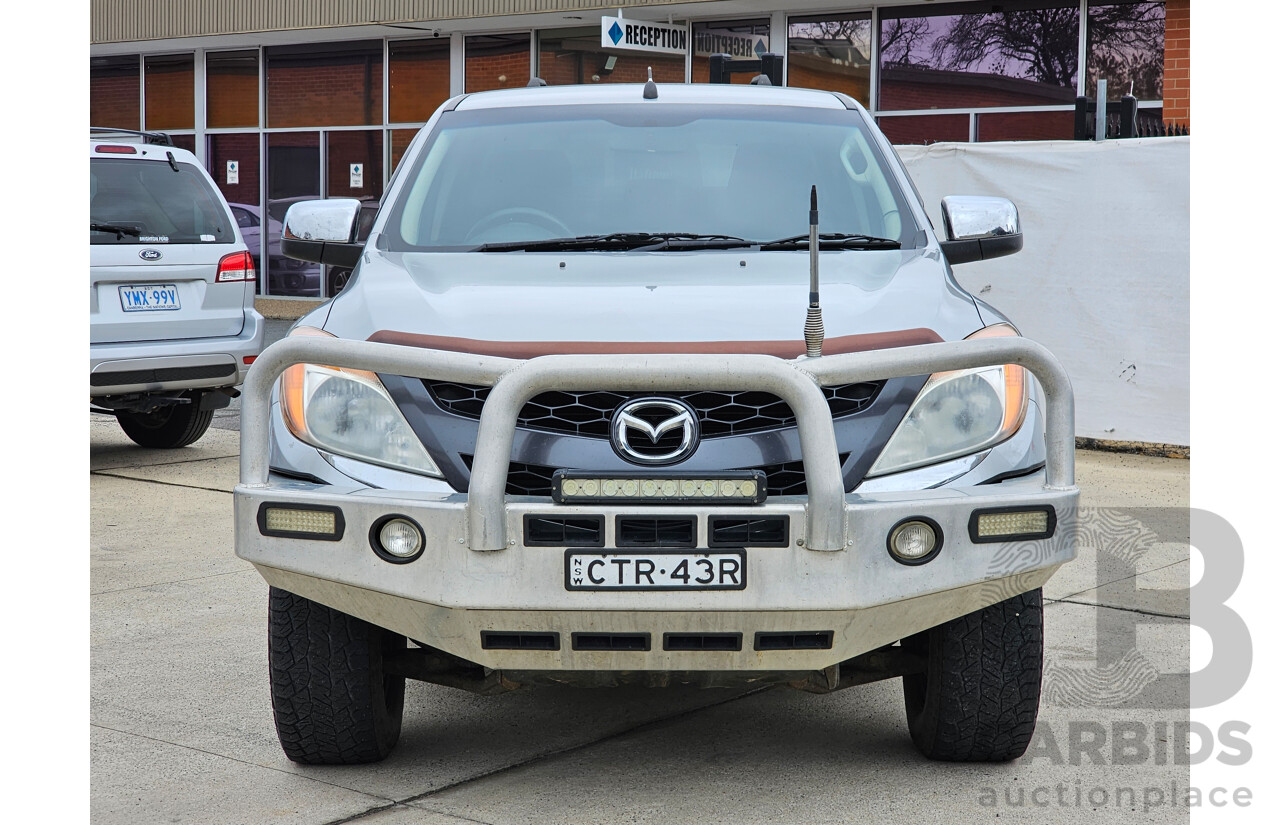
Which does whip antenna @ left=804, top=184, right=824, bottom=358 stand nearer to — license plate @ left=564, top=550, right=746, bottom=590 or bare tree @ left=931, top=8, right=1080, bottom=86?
license plate @ left=564, top=550, right=746, bottom=590

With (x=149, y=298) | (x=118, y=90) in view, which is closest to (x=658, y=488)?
(x=149, y=298)

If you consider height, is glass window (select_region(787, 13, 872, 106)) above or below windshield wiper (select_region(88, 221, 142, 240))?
above

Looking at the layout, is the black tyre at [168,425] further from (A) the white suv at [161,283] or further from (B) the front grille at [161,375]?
(B) the front grille at [161,375]

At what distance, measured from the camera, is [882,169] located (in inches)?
177

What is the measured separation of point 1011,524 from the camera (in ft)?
10.5

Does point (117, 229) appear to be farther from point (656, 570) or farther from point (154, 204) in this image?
point (656, 570)

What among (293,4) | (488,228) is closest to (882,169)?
(488,228)

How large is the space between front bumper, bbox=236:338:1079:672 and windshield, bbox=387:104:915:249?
1.10 m

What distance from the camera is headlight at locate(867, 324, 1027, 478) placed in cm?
326

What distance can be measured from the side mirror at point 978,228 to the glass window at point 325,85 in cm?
1791

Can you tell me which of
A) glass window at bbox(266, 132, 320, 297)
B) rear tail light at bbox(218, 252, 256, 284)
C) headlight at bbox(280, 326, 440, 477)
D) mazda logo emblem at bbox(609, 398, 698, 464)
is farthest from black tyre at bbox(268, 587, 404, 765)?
glass window at bbox(266, 132, 320, 297)

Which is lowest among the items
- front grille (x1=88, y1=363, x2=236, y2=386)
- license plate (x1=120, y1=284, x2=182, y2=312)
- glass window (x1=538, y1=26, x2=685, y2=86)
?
front grille (x1=88, y1=363, x2=236, y2=386)

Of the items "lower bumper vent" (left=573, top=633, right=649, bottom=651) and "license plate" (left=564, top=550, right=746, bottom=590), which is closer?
"license plate" (left=564, top=550, right=746, bottom=590)

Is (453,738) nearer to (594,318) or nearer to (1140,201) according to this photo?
(594,318)
